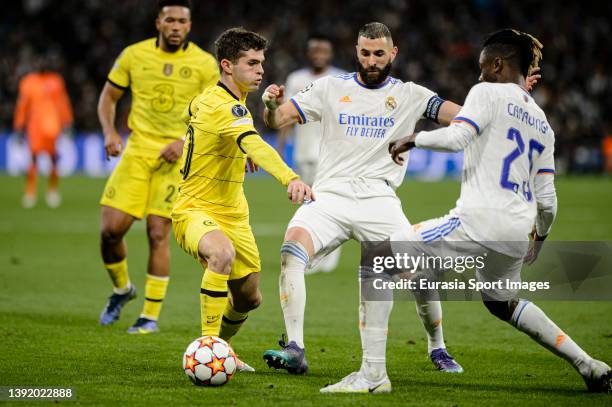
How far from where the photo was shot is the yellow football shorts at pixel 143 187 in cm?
834

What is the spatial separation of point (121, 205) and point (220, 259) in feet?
7.78

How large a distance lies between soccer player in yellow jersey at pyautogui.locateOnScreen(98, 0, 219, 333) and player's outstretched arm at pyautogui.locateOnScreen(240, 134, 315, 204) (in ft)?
7.14

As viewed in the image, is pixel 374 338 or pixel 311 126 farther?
pixel 311 126

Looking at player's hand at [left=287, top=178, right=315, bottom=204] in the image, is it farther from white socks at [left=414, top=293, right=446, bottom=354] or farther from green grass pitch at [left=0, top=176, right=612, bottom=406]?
white socks at [left=414, top=293, right=446, bottom=354]

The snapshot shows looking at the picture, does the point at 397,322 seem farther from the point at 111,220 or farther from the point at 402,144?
the point at 402,144

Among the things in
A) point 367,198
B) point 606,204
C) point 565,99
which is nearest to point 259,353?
point 367,198

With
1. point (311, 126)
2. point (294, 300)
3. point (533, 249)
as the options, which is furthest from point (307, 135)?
point (533, 249)

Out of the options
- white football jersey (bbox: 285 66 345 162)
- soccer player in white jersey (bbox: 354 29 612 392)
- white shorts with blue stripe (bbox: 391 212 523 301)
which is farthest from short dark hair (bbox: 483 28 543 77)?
white football jersey (bbox: 285 66 345 162)

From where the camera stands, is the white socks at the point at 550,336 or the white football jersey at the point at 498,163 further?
the white socks at the point at 550,336

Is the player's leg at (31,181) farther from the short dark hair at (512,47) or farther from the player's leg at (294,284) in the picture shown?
the short dark hair at (512,47)

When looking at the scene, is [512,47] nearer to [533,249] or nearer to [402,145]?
[402,145]

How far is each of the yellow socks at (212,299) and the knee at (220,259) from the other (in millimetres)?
38

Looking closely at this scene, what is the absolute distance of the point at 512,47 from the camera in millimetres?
5793

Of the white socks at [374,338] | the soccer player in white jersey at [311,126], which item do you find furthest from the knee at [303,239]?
the soccer player in white jersey at [311,126]
